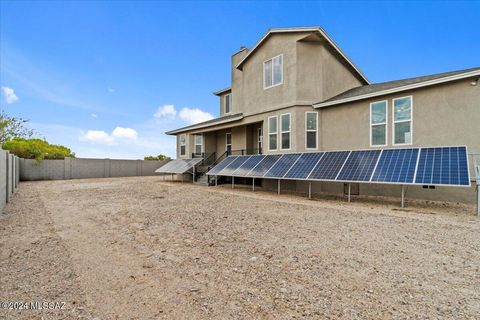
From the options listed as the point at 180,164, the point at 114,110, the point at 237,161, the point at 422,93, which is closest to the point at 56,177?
the point at 114,110

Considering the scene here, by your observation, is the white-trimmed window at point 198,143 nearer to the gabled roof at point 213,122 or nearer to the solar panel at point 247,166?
the gabled roof at point 213,122

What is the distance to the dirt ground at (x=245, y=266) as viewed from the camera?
8.20 ft

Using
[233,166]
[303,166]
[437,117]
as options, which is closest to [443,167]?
[437,117]

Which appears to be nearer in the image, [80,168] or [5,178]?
[5,178]

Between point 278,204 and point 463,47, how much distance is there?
16093 mm

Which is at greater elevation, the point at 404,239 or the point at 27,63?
the point at 27,63

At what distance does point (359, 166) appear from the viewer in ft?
28.8

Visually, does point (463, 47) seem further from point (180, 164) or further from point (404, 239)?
point (180, 164)

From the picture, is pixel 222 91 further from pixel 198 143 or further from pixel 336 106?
pixel 336 106

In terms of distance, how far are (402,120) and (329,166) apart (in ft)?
11.8

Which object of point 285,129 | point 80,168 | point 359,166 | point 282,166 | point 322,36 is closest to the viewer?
point 359,166

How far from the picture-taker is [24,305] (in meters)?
2.57

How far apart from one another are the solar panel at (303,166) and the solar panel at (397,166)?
2.42 meters

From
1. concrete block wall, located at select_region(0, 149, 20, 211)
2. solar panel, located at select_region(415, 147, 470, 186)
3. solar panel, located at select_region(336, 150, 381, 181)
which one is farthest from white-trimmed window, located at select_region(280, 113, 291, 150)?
concrete block wall, located at select_region(0, 149, 20, 211)
